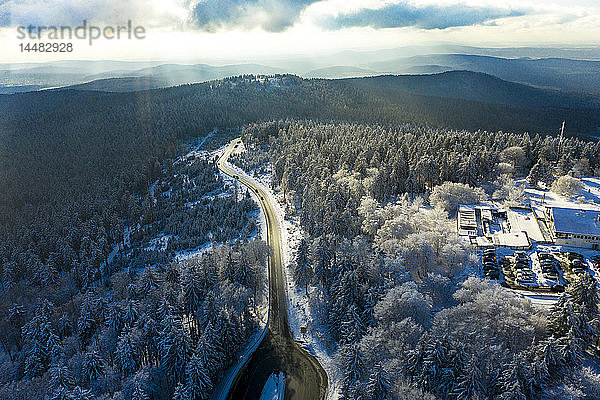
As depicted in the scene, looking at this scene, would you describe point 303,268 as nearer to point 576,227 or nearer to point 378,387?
point 378,387

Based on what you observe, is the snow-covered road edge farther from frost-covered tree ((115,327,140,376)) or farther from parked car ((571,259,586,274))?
parked car ((571,259,586,274))

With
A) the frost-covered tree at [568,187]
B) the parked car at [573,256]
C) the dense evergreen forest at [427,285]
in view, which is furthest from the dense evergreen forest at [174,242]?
the parked car at [573,256]

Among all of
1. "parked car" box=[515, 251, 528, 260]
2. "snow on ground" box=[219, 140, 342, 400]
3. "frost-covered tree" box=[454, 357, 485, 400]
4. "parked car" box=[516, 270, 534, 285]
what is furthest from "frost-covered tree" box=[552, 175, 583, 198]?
"frost-covered tree" box=[454, 357, 485, 400]

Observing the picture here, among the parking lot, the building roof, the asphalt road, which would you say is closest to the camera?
the asphalt road

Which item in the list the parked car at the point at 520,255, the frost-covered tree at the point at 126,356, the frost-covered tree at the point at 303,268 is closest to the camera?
the frost-covered tree at the point at 126,356

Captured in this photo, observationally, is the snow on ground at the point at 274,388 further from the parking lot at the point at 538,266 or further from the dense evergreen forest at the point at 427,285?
the parking lot at the point at 538,266

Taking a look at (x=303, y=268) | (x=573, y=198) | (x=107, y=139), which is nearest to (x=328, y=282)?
(x=303, y=268)
